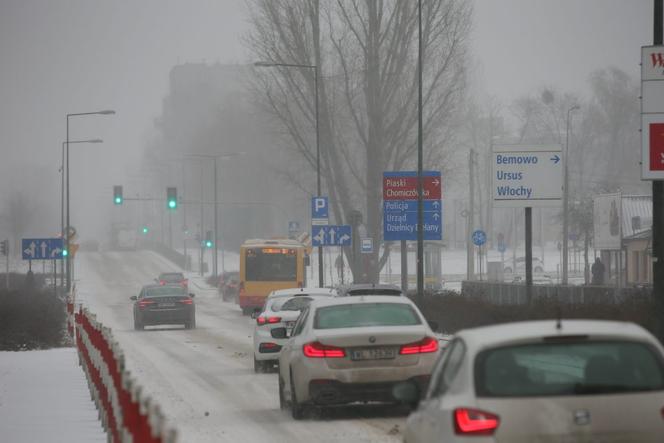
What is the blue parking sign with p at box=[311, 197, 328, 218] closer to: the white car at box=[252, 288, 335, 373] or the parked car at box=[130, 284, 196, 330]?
the parked car at box=[130, 284, 196, 330]

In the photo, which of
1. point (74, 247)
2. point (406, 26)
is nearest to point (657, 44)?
point (406, 26)

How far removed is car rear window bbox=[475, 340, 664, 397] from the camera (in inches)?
348

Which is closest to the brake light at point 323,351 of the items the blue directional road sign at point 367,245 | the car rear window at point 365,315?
the car rear window at point 365,315

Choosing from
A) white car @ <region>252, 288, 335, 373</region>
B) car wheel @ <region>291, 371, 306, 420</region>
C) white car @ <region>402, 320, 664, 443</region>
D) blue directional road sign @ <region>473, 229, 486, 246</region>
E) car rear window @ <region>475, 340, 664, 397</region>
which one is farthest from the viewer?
blue directional road sign @ <region>473, 229, 486, 246</region>

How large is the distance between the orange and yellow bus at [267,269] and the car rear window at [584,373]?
52.6 meters

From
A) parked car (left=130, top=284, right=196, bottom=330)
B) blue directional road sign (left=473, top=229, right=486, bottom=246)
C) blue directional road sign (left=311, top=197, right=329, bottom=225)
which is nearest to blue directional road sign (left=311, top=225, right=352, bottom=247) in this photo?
blue directional road sign (left=311, top=197, right=329, bottom=225)

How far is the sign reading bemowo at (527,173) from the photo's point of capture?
3619cm

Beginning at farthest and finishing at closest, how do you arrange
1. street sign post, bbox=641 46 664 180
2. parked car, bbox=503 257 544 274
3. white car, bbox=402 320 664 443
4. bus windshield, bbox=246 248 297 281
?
parked car, bbox=503 257 544 274
bus windshield, bbox=246 248 297 281
street sign post, bbox=641 46 664 180
white car, bbox=402 320 664 443

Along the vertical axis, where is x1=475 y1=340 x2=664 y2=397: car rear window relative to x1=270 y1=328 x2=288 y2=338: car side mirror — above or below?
above

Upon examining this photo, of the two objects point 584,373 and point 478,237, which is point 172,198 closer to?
point 478,237

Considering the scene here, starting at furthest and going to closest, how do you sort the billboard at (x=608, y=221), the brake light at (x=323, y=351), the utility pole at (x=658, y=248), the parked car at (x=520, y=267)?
1. the parked car at (x=520, y=267)
2. the billboard at (x=608, y=221)
3. the utility pole at (x=658, y=248)
4. the brake light at (x=323, y=351)

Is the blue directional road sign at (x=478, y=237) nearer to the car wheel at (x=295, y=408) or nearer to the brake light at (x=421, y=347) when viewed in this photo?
the car wheel at (x=295, y=408)

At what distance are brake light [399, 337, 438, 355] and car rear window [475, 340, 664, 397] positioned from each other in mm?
8197

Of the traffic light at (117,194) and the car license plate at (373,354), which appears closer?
the car license plate at (373,354)
